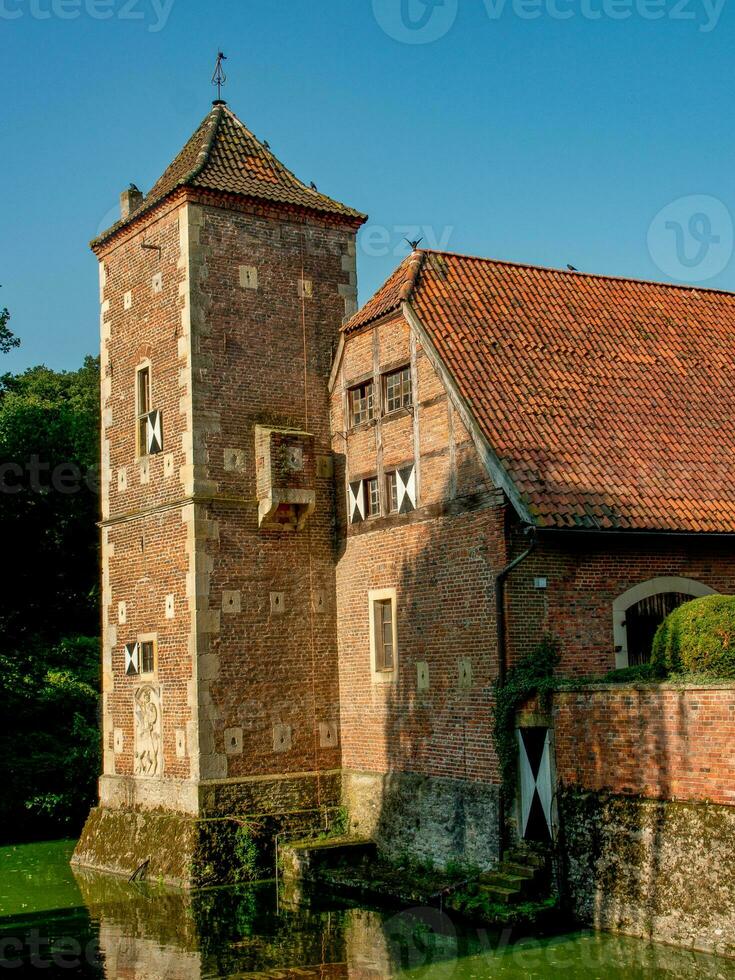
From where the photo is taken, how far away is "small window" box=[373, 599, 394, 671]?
18828 millimetres

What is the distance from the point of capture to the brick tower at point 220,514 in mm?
18656

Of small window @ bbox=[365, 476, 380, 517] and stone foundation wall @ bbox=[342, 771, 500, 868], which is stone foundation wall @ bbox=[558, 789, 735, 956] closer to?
stone foundation wall @ bbox=[342, 771, 500, 868]

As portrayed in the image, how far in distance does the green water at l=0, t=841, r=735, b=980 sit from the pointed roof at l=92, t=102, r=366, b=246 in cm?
1064

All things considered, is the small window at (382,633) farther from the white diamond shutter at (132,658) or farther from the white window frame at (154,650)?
the white diamond shutter at (132,658)

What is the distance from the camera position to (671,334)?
66.7 ft

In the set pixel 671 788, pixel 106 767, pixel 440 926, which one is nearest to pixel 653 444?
pixel 671 788

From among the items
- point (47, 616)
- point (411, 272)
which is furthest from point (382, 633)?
point (47, 616)

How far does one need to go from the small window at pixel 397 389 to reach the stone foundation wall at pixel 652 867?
6.47 meters

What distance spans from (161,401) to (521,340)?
5738mm

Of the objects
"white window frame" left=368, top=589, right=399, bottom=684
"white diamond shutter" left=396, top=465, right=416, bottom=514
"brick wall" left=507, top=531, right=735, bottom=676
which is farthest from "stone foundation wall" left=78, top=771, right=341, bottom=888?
"brick wall" left=507, top=531, right=735, bottom=676

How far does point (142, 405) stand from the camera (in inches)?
813

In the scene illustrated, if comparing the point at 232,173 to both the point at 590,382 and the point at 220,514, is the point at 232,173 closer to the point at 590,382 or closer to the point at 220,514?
the point at 220,514

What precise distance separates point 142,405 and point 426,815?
8.14m

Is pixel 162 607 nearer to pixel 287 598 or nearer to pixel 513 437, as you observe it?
pixel 287 598
